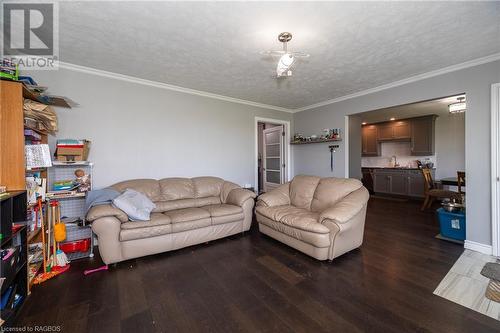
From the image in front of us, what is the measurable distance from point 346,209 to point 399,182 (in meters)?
4.83

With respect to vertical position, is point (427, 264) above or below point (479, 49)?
below

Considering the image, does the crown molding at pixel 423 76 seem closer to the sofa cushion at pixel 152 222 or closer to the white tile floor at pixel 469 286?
the white tile floor at pixel 469 286

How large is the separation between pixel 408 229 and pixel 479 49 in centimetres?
269

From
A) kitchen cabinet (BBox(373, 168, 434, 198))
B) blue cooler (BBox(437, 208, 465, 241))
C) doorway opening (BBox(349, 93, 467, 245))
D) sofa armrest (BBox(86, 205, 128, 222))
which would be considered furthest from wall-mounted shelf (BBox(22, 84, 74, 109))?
kitchen cabinet (BBox(373, 168, 434, 198))

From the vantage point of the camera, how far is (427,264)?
2412 millimetres

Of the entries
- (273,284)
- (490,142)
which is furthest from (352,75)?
(273,284)

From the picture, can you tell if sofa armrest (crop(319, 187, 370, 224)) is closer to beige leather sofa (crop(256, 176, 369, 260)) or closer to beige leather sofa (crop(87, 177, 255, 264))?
beige leather sofa (crop(256, 176, 369, 260))

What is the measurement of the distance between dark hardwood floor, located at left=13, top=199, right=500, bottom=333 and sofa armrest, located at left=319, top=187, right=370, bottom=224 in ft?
1.78

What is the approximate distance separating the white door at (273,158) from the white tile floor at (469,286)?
3534 millimetres

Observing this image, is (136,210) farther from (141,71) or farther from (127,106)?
(141,71)

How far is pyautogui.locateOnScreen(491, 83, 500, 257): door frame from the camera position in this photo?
2578mm

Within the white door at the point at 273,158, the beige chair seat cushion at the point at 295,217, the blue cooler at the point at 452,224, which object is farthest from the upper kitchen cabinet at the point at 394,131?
the beige chair seat cushion at the point at 295,217

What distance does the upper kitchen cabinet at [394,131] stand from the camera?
618 centimetres

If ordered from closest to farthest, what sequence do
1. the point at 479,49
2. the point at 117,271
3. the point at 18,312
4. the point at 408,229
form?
the point at 18,312, the point at 117,271, the point at 479,49, the point at 408,229
